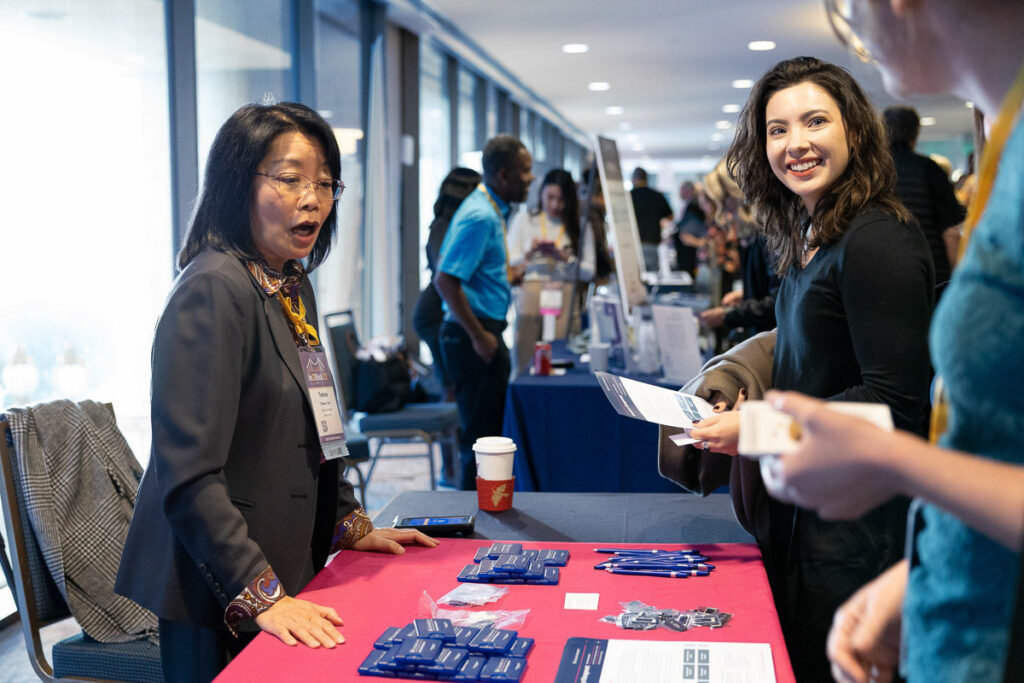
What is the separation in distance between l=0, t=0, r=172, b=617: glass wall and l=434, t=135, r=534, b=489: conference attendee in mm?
1292

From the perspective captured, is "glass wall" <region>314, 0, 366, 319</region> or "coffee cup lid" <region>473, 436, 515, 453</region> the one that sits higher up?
"glass wall" <region>314, 0, 366, 319</region>

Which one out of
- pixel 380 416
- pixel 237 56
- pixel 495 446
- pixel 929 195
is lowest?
pixel 380 416

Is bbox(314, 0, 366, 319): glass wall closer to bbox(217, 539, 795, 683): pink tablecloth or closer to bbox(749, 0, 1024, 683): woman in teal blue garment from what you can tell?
bbox(217, 539, 795, 683): pink tablecloth

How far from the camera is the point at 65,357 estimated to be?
3.44 metres

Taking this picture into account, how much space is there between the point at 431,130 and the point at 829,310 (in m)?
7.41

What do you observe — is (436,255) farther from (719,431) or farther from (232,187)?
(719,431)

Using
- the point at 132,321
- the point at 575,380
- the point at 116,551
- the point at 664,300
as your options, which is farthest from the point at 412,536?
the point at 664,300

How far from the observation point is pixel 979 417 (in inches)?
25.2

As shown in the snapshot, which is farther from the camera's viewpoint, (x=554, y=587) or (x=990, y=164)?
(x=554, y=587)

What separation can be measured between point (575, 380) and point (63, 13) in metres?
2.33

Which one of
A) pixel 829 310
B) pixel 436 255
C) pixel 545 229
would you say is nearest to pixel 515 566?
pixel 829 310

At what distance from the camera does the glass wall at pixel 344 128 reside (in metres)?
6.09

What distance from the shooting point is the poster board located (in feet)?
12.3

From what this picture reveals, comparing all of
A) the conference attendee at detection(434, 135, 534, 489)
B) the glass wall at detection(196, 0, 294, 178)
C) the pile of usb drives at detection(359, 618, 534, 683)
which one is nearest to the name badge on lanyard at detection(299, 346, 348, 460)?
the pile of usb drives at detection(359, 618, 534, 683)
